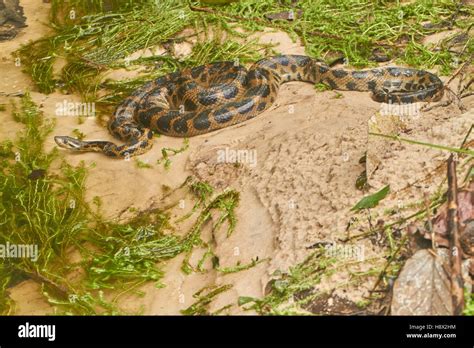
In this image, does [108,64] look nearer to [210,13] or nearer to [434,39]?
[210,13]

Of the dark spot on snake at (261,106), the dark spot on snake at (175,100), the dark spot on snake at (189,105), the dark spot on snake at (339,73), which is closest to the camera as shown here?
the dark spot on snake at (261,106)

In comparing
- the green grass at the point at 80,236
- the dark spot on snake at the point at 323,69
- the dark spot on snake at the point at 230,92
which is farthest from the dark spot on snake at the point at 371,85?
the green grass at the point at 80,236

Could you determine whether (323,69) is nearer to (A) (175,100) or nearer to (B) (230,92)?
(B) (230,92)

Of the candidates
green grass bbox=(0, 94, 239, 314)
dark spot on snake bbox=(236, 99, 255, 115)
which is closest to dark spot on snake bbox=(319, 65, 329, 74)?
dark spot on snake bbox=(236, 99, 255, 115)

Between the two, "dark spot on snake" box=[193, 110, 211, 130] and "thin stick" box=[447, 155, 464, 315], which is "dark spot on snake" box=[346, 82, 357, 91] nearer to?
"dark spot on snake" box=[193, 110, 211, 130]

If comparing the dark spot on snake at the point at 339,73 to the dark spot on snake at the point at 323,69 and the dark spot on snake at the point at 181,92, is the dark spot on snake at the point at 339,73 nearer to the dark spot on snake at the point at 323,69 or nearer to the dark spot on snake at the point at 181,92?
the dark spot on snake at the point at 323,69
